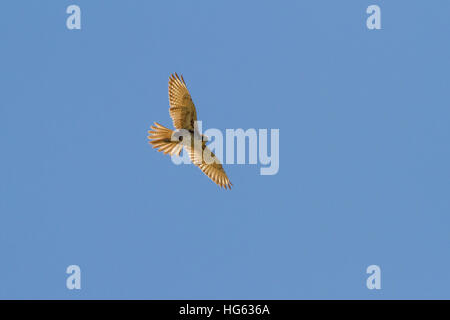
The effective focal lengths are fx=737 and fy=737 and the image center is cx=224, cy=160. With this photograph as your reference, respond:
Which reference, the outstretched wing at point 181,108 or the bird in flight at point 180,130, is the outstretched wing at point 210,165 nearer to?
the bird in flight at point 180,130

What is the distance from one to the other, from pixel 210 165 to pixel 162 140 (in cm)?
237

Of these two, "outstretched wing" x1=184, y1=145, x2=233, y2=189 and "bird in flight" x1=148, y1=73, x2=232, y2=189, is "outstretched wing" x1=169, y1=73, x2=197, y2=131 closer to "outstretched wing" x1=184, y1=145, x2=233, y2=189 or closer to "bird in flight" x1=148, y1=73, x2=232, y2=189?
"bird in flight" x1=148, y1=73, x2=232, y2=189

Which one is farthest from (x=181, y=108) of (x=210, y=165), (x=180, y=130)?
(x=210, y=165)

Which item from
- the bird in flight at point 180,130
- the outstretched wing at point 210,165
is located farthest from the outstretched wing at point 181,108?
the outstretched wing at point 210,165

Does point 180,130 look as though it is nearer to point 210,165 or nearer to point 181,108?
point 181,108

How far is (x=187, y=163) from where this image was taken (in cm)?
1992

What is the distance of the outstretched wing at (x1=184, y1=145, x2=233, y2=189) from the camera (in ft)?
64.8

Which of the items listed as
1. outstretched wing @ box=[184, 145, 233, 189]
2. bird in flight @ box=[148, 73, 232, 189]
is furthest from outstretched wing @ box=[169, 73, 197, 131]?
outstretched wing @ box=[184, 145, 233, 189]

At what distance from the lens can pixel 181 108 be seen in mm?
18906

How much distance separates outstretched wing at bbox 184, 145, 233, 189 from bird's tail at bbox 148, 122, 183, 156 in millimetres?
1108

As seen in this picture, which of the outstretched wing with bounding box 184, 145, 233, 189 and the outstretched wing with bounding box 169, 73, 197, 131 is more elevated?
the outstretched wing with bounding box 169, 73, 197, 131

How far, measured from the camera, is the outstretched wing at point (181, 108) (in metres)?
18.9
